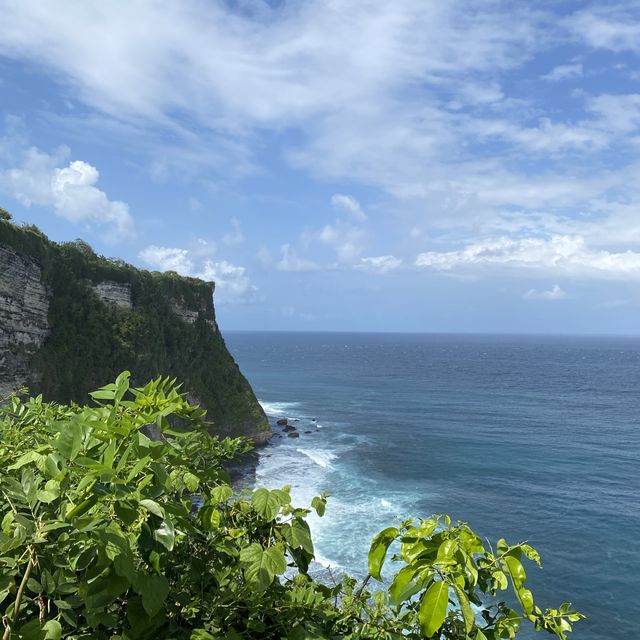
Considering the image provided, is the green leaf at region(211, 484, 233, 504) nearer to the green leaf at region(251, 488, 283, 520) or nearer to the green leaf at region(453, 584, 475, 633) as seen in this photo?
the green leaf at region(251, 488, 283, 520)

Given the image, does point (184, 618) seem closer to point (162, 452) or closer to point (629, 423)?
point (162, 452)

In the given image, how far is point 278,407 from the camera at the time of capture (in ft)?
282

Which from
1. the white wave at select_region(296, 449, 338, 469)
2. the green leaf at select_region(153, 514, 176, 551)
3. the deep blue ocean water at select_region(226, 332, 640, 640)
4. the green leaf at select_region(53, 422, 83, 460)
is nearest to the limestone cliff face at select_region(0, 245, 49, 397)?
the deep blue ocean water at select_region(226, 332, 640, 640)

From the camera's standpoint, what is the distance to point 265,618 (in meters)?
3.18

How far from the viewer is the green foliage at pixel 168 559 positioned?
2256 mm

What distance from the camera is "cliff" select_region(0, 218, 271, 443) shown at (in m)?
41.9

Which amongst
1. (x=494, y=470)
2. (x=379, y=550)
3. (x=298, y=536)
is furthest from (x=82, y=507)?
(x=494, y=470)

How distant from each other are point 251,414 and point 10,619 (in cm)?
6392

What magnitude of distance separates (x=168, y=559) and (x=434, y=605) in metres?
1.55

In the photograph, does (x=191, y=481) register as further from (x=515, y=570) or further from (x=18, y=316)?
(x=18, y=316)

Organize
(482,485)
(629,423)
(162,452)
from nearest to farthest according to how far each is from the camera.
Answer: (162,452) < (482,485) < (629,423)

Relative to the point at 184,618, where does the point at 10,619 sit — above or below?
above

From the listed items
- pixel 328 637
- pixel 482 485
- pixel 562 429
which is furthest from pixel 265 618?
pixel 562 429

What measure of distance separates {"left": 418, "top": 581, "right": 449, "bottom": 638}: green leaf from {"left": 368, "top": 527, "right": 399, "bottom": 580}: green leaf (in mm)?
583
